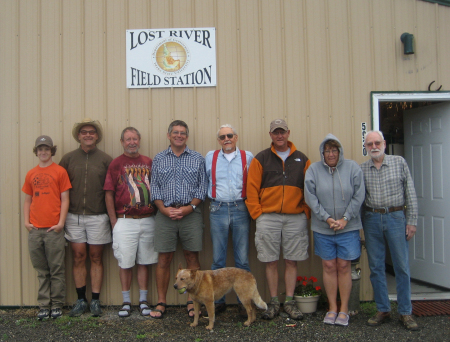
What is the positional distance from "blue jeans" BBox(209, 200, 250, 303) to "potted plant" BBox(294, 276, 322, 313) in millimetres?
655

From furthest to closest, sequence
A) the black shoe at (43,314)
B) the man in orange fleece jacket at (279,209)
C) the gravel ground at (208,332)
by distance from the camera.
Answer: the black shoe at (43,314)
the man in orange fleece jacket at (279,209)
the gravel ground at (208,332)

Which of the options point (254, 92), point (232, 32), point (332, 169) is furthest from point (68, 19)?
point (332, 169)

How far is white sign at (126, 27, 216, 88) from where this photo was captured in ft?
14.5

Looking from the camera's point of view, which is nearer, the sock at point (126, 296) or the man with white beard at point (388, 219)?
the man with white beard at point (388, 219)

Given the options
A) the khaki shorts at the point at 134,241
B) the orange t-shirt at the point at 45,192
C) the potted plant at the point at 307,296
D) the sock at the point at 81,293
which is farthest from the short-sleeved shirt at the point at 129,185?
the potted plant at the point at 307,296

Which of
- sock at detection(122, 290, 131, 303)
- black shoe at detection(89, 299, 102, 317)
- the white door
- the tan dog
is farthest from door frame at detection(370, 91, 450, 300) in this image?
black shoe at detection(89, 299, 102, 317)

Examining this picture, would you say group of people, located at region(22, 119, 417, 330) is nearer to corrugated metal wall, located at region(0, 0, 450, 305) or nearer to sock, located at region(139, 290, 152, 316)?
sock, located at region(139, 290, 152, 316)

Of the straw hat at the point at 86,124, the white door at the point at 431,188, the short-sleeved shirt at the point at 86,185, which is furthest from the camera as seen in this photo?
the white door at the point at 431,188

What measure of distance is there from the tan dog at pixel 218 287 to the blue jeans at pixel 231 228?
0.25 meters

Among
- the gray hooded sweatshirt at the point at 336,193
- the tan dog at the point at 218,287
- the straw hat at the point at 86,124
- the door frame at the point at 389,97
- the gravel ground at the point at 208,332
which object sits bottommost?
the gravel ground at the point at 208,332

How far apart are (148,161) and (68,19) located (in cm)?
204

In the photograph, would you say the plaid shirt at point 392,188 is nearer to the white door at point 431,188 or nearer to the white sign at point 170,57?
the white door at point 431,188

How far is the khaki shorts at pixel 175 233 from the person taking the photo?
3908 millimetres

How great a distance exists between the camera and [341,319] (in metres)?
3.63
